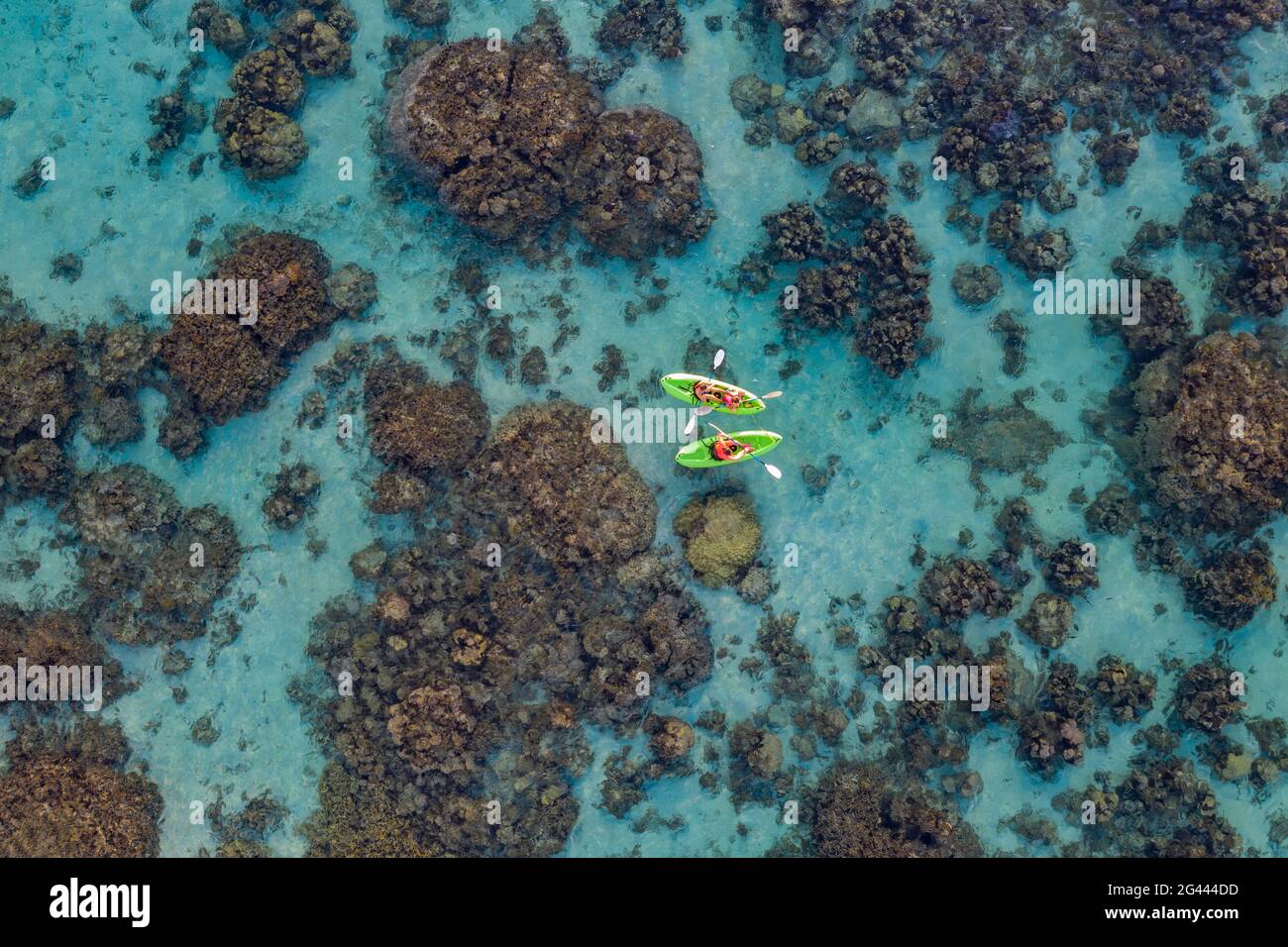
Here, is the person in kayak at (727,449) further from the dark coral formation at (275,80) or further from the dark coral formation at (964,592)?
the dark coral formation at (275,80)

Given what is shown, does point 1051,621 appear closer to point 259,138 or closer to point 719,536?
point 719,536

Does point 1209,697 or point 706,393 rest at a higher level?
point 706,393

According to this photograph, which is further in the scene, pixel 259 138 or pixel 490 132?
pixel 259 138

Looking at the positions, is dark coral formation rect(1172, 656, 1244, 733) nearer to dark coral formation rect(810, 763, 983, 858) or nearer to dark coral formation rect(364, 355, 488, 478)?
dark coral formation rect(810, 763, 983, 858)

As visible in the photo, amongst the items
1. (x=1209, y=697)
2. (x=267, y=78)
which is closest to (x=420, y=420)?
(x=267, y=78)

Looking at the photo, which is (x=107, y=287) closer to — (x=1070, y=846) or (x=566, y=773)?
(x=566, y=773)

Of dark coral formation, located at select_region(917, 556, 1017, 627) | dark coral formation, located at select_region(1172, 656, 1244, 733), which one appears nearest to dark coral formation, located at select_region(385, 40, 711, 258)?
dark coral formation, located at select_region(917, 556, 1017, 627)

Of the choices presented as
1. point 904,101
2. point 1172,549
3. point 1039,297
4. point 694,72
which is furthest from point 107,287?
point 1172,549
